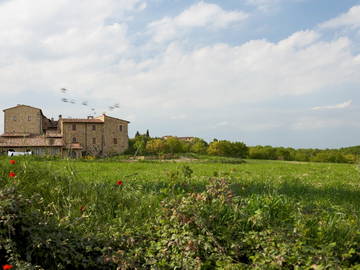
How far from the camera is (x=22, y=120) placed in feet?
91.8

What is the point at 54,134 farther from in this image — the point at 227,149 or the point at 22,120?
the point at 227,149

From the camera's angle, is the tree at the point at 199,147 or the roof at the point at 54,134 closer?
the roof at the point at 54,134

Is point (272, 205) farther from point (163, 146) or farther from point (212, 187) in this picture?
point (163, 146)

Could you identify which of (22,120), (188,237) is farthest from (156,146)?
(188,237)

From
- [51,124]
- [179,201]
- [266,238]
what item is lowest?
[266,238]

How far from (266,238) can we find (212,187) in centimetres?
95

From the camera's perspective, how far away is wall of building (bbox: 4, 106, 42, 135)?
27.6m

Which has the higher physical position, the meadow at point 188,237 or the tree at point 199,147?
the tree at point 199,147

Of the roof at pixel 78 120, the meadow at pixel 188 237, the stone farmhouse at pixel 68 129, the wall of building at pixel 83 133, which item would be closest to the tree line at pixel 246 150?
the stone farmhouse at pixel 68 129

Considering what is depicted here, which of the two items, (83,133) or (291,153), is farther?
(291,153)

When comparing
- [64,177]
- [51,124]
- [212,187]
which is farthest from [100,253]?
[51,124]

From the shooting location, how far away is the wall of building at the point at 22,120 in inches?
1088

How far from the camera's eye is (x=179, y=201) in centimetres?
341

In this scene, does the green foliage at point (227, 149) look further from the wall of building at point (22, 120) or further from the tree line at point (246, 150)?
the wall of building at point (22, 120)
